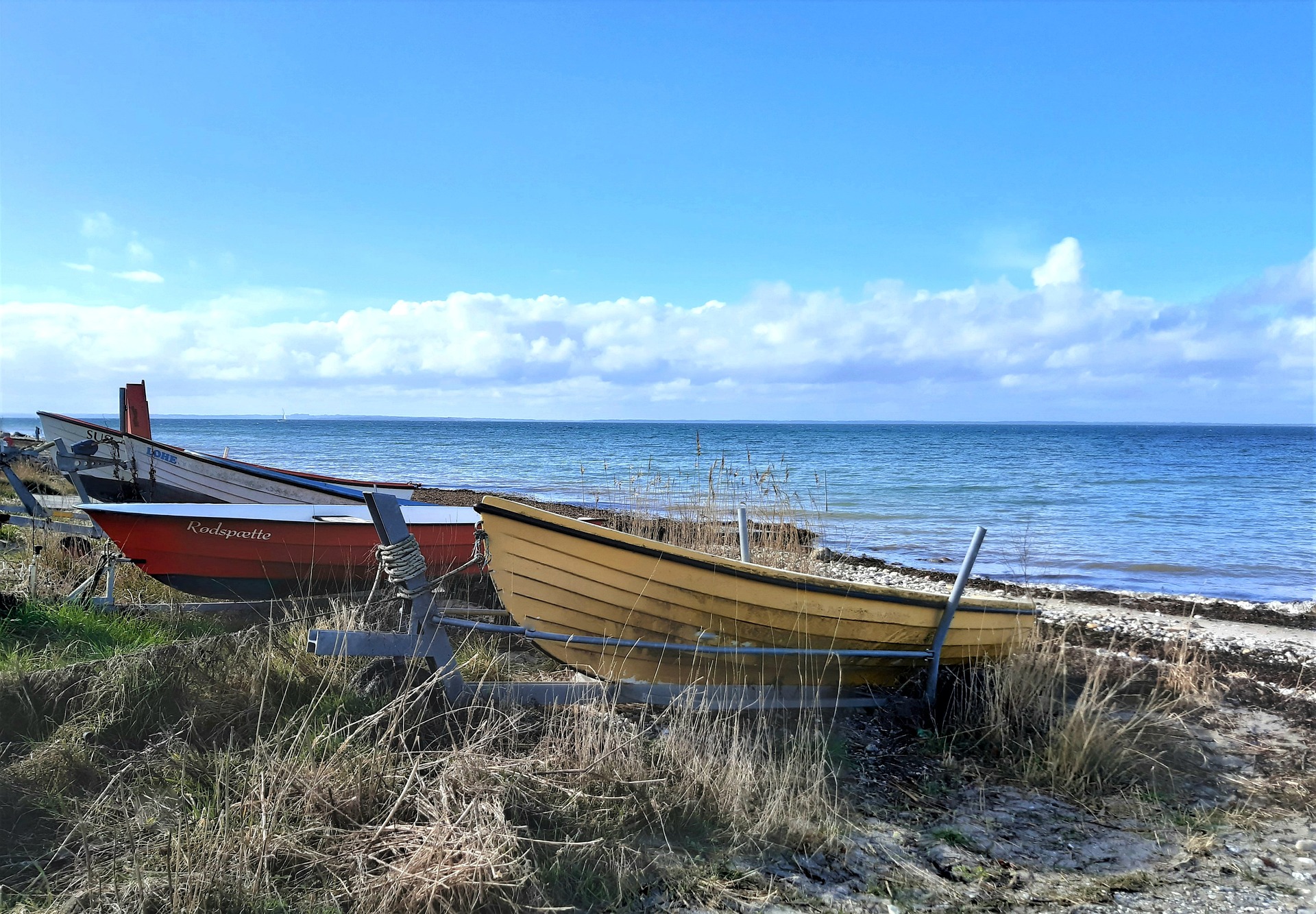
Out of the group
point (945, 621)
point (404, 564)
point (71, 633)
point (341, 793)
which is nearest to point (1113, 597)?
point (945, 621)

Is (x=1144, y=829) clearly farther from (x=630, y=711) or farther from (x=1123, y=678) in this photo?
(x=630, y=711)

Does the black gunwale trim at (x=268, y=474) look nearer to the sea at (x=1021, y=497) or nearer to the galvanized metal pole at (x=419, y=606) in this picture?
the sea at (x=1021, y=497)

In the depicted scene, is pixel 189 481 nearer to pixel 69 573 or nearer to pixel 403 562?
pixel 69 573

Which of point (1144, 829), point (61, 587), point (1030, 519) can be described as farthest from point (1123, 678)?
point (1030, 519)

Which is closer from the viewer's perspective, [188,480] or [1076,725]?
[1076,725]

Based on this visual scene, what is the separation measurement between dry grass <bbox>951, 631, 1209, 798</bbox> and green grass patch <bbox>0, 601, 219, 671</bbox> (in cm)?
557

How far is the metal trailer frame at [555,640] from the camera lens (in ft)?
13.6

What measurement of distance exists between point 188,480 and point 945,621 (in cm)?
1115

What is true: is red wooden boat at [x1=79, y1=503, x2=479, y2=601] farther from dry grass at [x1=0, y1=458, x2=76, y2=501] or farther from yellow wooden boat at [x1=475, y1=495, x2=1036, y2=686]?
dry grass at [x1=0, y1=458, x2=76, y2=501]

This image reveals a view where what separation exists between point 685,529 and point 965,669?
4148 mm

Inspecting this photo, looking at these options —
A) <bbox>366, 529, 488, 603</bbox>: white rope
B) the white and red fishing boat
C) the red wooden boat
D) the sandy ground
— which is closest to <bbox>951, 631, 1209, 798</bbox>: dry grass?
the sandy ground

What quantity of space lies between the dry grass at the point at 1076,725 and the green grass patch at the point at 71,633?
18.3ft

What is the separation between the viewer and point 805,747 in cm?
464

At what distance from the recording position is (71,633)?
17.9ft
